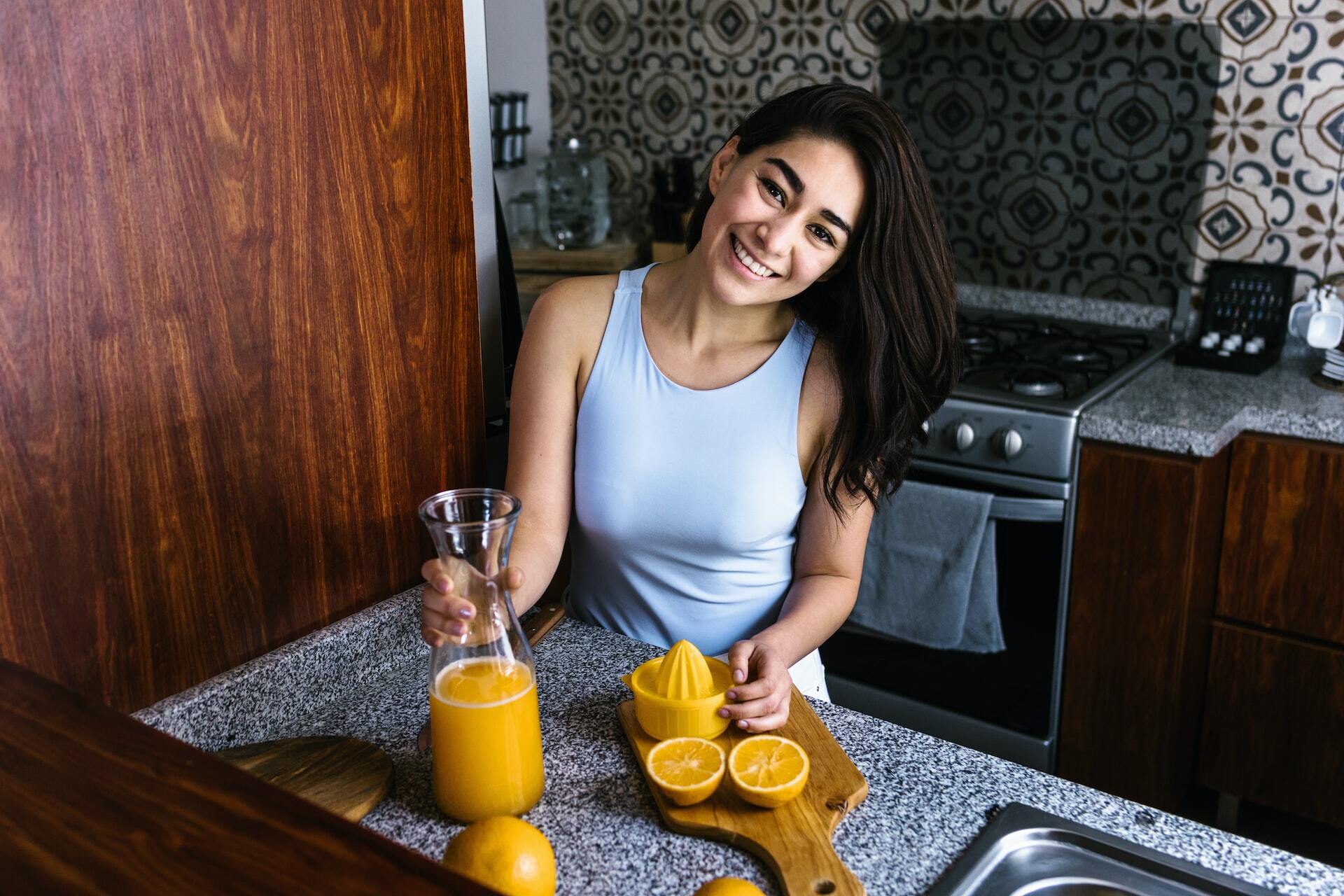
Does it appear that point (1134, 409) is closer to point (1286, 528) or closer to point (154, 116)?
point (1286, 528)

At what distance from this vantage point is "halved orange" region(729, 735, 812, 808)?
959 millimetres

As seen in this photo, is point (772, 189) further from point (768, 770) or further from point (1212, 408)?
point (1212, 408)

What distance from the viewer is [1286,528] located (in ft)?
7.08

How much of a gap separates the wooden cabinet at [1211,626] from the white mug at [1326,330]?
1.20ft

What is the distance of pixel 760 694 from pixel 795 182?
634mm

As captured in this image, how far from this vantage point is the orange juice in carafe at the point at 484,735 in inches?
37.0

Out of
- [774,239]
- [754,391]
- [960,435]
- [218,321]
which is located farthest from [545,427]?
[960,435]

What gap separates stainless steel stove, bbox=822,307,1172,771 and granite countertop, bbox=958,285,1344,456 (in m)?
0.04

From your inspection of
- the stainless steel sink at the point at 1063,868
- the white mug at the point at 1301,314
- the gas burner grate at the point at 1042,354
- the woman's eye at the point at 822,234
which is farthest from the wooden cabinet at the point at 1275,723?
the stainless steel sink at the point at 1063,868

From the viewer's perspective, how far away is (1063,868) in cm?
95

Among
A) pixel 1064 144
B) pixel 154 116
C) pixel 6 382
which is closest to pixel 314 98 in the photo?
pixel 154 116

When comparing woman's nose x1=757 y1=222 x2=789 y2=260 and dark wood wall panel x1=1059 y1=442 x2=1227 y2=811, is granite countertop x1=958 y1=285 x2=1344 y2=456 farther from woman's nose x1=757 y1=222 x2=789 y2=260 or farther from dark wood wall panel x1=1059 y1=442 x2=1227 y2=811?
woman's nose x1=757 y1=222 x2=789 y2=260

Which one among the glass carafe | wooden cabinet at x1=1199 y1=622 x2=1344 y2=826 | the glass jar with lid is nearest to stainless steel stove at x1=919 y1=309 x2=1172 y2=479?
wooden cabinet at x1=1199 y1=622 x2=1344 y2=826

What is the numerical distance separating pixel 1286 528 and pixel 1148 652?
1.10 feet
